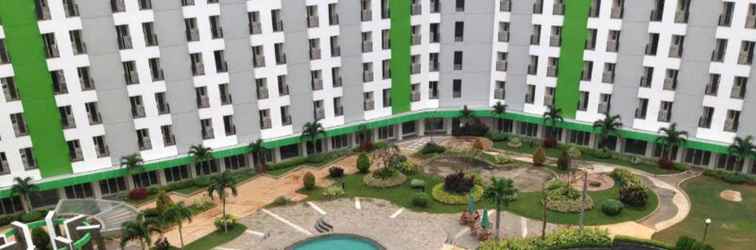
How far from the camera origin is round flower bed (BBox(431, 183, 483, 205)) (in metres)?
60.1

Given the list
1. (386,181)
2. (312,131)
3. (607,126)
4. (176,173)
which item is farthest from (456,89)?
(176,173)

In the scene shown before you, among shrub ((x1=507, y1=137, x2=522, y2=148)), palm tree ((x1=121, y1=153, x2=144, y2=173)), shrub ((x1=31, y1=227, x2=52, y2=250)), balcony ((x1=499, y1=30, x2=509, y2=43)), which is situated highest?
balcony ((x1=499, y1=30, x2=509, y2=43))

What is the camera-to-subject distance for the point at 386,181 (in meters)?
64.8

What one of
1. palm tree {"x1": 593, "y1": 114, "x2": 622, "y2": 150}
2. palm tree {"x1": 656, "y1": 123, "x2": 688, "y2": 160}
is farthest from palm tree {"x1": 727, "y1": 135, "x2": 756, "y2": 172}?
palm tree {"x1": 593, "y1": 114, "x2": 622, "y2": 150}

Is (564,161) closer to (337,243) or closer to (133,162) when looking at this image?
(337,243)

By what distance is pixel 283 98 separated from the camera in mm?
68438

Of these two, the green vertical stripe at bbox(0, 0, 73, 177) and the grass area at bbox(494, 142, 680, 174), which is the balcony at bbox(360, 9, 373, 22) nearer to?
the grass area at bbox(494, 142, 680, 174)

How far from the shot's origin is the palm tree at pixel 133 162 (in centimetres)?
6153

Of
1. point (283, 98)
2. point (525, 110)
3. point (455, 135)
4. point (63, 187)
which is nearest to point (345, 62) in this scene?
point (283, 98)

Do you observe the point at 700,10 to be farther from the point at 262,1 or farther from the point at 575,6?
the point at 262,1

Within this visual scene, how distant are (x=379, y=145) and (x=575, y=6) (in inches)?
1087

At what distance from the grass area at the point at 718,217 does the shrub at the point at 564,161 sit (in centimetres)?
1147

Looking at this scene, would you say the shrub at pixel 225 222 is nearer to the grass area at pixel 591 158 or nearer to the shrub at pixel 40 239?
the shrub at pixel 40 239

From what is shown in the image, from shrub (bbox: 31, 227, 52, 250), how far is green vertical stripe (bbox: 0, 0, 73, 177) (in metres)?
8.98
